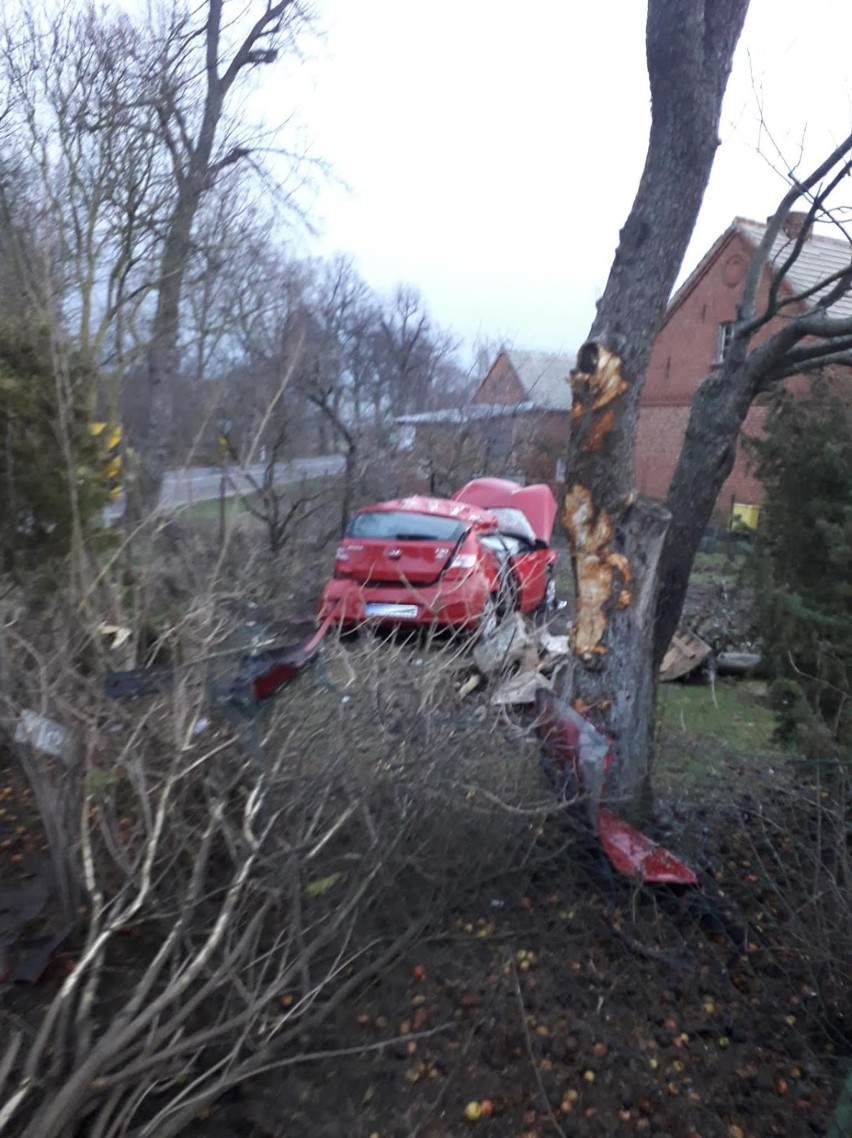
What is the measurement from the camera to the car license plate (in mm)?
Answer: 8930

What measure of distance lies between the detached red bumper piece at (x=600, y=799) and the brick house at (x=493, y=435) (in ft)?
27.7

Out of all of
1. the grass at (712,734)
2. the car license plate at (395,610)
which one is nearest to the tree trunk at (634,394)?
the grass at (712,734)

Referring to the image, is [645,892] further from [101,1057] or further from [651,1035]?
[101,1057]

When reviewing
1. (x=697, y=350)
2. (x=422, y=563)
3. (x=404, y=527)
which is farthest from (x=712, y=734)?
(x=697, y=350)

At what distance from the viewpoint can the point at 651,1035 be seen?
12.0 feet

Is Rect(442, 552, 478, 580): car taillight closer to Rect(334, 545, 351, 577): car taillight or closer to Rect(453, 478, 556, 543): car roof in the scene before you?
Rect(334, 545, 351, 577): car taillight

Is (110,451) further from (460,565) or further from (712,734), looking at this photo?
(712,734)

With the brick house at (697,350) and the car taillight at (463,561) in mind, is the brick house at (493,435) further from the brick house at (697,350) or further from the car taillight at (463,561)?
the car taillight at (463,561)

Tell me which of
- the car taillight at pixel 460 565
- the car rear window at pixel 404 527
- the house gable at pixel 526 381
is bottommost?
the car taillight at pixel 460 565

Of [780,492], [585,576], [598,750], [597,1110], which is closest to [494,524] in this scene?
[780,492]

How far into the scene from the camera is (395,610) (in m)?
9.12

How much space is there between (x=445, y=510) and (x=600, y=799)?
6188 millimetres

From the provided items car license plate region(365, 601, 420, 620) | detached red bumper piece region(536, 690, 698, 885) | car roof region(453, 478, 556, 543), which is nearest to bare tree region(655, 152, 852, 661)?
detached red bumper piece region(536, 690, 698, 885)

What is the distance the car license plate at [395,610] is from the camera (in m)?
8.93
